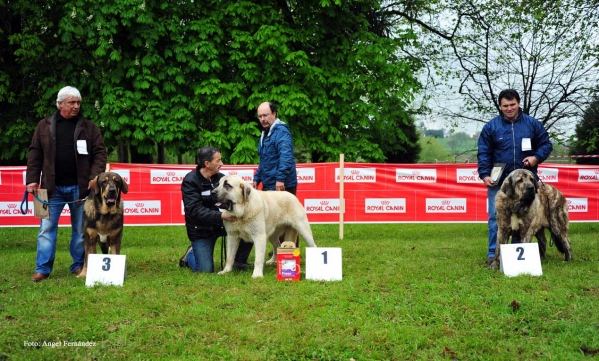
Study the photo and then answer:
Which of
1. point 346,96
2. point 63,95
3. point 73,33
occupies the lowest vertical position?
point 63,95

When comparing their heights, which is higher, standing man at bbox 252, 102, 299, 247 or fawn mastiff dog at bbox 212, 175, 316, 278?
standing man at bbox 252, 102, 299, 247

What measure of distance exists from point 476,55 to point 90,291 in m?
15.6

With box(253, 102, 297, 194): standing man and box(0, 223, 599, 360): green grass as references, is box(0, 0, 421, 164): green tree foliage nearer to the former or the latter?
box(253, 102, 297, 194): standing man

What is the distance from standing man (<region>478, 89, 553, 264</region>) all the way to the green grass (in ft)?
4.06

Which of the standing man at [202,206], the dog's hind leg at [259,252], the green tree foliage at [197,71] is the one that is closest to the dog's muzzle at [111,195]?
the standing man at [202,206]

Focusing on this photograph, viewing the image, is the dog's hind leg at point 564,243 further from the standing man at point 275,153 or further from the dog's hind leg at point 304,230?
the standing man at point 275,153

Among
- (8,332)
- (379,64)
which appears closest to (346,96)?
(379,64)

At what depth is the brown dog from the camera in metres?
6.09

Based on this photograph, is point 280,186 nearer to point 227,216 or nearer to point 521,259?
point 227,216

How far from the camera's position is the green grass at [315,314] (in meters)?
3.88

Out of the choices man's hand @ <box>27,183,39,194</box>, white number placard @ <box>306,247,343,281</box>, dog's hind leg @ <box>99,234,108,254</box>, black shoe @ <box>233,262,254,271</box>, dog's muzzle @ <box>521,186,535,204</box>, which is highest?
man's hand @ <box>27,183,39,194</box>

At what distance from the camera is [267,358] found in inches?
148

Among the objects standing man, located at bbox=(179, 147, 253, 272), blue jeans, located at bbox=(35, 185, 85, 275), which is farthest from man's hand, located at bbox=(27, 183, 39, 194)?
standing man, located at bbox=(179, 147, 253, 272)

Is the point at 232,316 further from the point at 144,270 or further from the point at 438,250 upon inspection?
the point at 438,250
